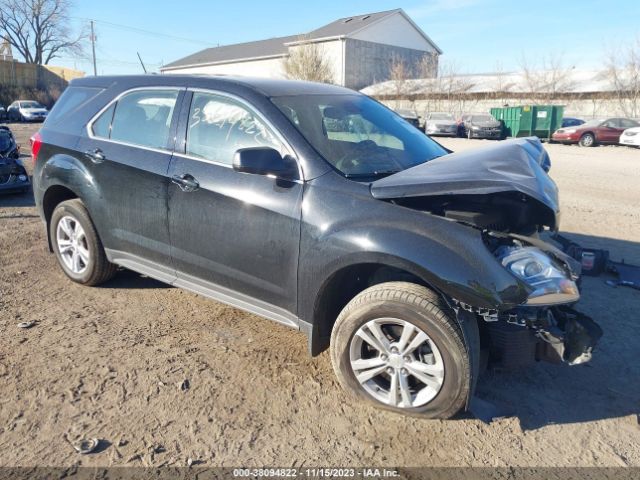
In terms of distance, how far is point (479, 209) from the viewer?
301 centimetres

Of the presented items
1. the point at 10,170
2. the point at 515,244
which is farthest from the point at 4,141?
the point at 515,244

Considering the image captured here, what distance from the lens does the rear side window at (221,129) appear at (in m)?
3.42

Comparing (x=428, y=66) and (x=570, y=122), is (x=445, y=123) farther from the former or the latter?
(x=428, y=66)

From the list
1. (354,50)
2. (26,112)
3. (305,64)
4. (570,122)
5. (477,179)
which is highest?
(354,50)

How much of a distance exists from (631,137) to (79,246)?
23858 millimetres

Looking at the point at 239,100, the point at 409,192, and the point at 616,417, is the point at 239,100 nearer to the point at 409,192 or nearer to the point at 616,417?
the point at 409,192

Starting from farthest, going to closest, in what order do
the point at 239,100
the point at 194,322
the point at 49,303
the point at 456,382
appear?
the point at 49,303 → the point at 194,322 → the point at 239,100 → the point at 456,382

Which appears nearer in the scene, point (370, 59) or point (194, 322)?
point (194, 322)

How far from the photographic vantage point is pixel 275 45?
5884 centimetres

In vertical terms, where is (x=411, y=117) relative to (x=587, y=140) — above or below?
above

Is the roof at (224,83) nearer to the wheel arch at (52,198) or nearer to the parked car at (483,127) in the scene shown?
the wheel arch at (52,198)

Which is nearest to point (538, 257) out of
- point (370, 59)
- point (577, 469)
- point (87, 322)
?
point (577, 469)

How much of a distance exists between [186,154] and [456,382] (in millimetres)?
2378

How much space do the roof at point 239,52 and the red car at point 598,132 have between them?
36.9 meters
